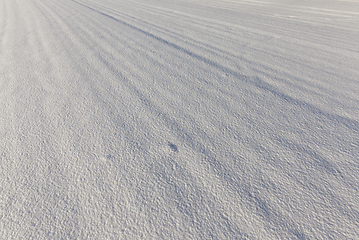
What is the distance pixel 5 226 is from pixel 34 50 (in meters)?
4.05

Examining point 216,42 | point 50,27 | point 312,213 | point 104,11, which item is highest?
point 104,11

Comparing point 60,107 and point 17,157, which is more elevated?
point 60,107

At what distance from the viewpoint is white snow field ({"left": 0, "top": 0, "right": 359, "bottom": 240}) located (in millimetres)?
1689

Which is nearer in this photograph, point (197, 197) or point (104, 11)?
point (197, 197)

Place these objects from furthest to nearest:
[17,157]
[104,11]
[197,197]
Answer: [104,11]
[17,157]
[197,197]

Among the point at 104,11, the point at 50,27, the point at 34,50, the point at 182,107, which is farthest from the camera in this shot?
the point at 104,11

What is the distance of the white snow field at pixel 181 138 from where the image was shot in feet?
5.54

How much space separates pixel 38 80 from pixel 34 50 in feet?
5.13

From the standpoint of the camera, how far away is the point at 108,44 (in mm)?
4930

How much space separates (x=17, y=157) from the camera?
7.41ft

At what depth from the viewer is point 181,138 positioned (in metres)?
2.42

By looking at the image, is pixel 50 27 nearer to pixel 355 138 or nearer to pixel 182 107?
pixel 182 107

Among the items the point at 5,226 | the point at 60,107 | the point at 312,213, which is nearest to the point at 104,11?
the point at 60,107

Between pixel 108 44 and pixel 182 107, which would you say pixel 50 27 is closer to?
pixel 108 44
